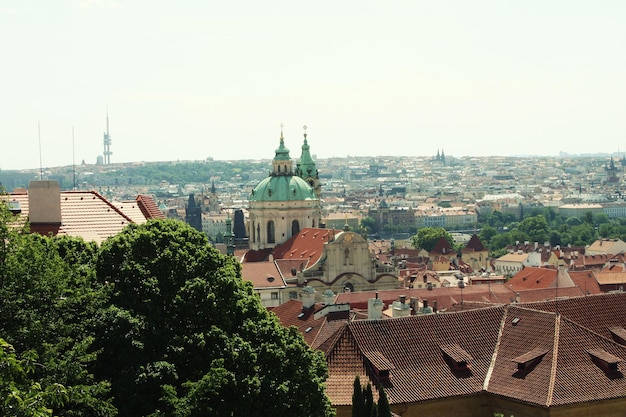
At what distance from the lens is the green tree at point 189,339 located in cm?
2734

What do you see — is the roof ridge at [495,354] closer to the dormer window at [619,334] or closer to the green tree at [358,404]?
the dormer window at [619,334]

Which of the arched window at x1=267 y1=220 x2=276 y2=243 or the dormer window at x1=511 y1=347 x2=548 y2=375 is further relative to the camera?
the arched window at x1=267 y1=220 x2=276 y2=243

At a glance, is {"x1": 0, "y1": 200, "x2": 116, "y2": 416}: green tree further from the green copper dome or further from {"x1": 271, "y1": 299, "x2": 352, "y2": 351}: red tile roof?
the green copper dome

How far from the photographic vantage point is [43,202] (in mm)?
33094

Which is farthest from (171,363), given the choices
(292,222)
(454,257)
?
(454,257)

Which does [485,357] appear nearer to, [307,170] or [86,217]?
[86,217]

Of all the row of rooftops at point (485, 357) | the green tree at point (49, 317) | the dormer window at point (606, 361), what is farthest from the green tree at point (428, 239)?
the green tree at point (49, 317)

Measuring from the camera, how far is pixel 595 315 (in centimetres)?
4206

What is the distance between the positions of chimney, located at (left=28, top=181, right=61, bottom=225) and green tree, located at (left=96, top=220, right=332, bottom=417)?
312 centimetres

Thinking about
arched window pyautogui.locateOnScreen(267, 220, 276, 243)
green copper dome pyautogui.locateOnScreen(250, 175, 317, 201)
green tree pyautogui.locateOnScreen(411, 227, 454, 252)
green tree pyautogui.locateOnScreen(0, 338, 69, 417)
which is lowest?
green tree pyautogui.locateOnScreen(411, 227, 454, 252)

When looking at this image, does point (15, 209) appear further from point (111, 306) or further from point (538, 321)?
point (538, 321)

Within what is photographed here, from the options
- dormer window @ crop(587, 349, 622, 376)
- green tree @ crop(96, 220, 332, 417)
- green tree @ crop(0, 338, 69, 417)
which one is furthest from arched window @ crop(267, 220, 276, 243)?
green tree @ crop(0, 338, 69, 417)

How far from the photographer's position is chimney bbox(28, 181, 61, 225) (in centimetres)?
3291

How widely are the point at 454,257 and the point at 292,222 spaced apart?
46912 millimetres
